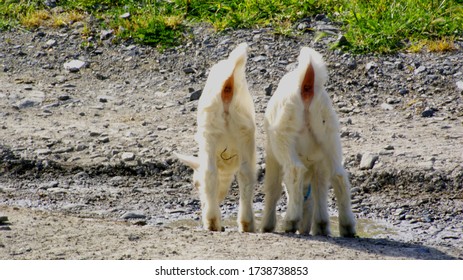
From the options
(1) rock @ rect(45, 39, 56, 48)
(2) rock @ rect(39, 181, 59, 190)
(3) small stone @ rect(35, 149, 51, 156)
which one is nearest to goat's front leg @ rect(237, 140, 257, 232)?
(2) rock @ rect(39, 181, 59, 190)

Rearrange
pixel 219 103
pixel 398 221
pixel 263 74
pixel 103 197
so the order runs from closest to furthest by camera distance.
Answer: pixel 219 103
pixel 398 221
pixel 103 197
pixel 263 74

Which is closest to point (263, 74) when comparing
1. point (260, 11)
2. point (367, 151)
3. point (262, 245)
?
point (260, 11)

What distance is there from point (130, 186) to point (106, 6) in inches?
202

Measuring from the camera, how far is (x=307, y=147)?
800 cm

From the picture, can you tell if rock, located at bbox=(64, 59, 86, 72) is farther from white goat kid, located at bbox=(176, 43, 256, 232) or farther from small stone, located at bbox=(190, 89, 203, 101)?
white goat kid, located at bbox=(176, 43, 256, 232)

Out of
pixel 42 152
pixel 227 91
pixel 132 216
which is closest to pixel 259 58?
pixel 42 152

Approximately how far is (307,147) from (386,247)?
99cm

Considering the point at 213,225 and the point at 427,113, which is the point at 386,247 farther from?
the point at 427,113

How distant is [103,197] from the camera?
9844 millimetres

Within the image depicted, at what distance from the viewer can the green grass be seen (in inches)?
504

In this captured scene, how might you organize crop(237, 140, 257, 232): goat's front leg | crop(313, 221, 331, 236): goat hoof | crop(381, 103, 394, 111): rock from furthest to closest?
1. crop(381, 103, 394, 111): rock
2. crop(237, 140, 257, 232): goat's front leg
3. crop(313, 221, 331, 236): goat hoof

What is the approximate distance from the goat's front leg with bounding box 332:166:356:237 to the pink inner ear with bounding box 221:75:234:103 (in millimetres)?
1036

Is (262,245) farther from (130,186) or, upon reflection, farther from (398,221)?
(130,186)

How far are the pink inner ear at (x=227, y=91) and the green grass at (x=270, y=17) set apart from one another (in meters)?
4.94
